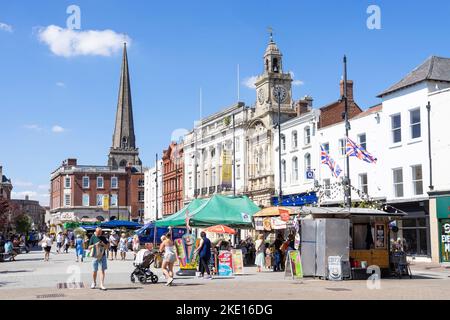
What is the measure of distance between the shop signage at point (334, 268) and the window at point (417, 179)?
50.4 feet

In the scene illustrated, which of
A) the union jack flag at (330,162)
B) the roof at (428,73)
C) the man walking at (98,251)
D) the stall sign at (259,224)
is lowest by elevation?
the man walking at (98,251)

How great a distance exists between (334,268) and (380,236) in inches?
107

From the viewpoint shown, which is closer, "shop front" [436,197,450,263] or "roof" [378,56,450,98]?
"shop front" [436,197,450,263]

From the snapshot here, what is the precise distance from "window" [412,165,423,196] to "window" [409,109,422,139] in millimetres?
1895

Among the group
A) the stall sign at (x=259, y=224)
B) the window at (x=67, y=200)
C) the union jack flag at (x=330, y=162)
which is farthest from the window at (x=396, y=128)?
the window at (x=67, y=200)

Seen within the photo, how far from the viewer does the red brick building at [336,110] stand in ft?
158

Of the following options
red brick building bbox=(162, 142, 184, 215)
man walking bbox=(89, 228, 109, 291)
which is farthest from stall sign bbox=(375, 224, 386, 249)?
red brick building bbox=(162, 142, 184, 215)

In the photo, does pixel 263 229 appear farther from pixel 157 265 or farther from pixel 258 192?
pixel 258 192

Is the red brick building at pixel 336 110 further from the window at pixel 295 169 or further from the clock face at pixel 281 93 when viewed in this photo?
the clock face at pixel 281 93

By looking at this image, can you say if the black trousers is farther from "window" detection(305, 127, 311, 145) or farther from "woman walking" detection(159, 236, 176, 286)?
"window" detection(305, 127, 311, 145)

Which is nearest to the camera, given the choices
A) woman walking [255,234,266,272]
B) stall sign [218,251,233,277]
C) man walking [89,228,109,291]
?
man walking [89,228,109,291]

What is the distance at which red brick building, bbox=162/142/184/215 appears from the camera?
3226 inches

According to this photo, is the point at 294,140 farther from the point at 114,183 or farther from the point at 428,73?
the point at 114,183
